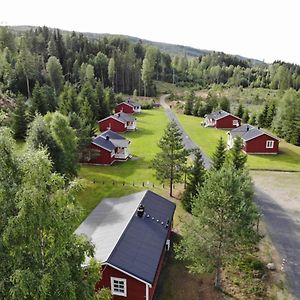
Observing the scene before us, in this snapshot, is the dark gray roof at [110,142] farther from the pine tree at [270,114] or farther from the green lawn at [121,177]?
the pine tree at [270,114]

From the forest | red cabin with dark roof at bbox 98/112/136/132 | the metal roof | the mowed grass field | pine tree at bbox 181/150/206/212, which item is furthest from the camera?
red cabin with dark roof at bbox 98/112/136/132

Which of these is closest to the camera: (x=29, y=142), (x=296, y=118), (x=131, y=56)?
(x=29, y=142)

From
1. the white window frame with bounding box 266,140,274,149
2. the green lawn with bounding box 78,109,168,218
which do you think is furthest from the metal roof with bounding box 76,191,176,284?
the white window frame with bounding box 266,140,274,149

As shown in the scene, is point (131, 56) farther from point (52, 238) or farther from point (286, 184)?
point (52, 238)

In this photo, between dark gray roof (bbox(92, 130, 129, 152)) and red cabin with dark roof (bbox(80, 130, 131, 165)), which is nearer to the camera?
red cabin with dark roof (bbox(80, 130, 131, 165))

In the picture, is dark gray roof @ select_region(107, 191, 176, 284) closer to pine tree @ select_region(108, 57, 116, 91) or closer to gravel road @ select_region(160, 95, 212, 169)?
gravel road @ select_region(160, 95, 212, 169)

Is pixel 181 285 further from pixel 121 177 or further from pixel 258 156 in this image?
pixel 258 156

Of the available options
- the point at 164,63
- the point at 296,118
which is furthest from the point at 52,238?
the point at 164,63

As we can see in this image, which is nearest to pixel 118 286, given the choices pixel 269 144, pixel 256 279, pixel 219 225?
pixel 219 225
